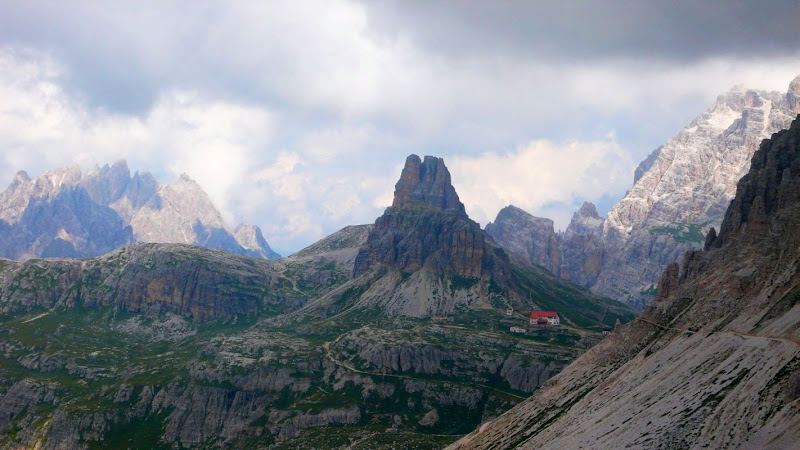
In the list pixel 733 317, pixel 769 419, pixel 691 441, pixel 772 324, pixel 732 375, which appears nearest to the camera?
pixel 769 419

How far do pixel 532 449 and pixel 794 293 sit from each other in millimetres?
77249

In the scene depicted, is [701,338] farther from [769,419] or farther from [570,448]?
[769,419]

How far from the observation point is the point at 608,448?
165 metres

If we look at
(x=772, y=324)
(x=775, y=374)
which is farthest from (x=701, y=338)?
(x=775, y=374)

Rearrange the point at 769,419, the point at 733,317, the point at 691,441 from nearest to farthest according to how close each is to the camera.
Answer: the point at 769,419, the point at 691,441, the point at 733,317

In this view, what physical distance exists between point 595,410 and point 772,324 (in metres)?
50.1

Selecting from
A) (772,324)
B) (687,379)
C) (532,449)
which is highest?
(772,324)

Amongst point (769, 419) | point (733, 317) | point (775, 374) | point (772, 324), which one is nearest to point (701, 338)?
point (733, 317)

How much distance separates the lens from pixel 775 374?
14888 cm

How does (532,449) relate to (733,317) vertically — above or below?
below

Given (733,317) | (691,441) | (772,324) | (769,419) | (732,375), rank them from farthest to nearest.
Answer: (733,317) → (772,324) → (732,375) → (691,441) → (769,419)

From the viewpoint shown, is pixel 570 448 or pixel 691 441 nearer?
pixel 691 441

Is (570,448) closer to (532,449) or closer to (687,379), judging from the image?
(532,449)

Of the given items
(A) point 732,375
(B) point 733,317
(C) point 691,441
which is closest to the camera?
(C) point 691,441
